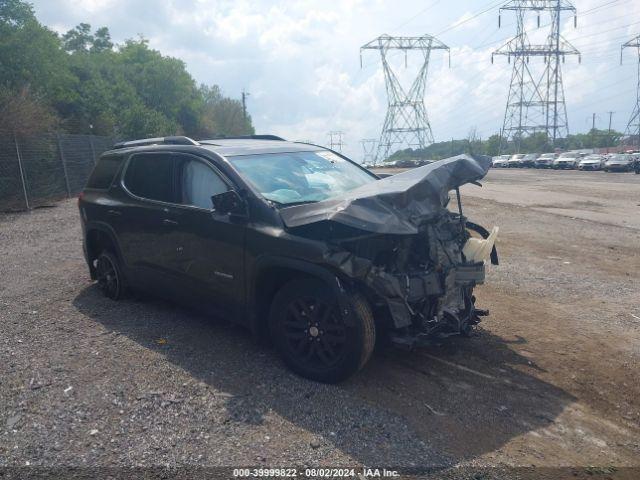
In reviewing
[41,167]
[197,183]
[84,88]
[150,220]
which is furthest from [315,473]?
[84,88]

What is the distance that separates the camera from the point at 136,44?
167ft

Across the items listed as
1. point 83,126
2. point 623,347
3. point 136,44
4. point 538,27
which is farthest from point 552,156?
point 623,347

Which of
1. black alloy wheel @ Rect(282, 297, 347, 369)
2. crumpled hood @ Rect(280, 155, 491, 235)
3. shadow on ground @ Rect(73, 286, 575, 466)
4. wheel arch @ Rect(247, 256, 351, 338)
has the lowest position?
shadow on ground @ Rect(73, 286, 575, 466)

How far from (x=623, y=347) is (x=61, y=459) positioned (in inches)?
186

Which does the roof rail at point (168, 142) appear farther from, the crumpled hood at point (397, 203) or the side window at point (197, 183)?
the crumpled hood at point (397, 203)

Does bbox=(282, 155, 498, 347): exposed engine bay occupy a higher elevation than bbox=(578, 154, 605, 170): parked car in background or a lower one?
higher

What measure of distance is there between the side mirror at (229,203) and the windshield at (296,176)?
0.21m

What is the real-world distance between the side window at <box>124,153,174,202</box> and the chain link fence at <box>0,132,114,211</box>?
493 inches

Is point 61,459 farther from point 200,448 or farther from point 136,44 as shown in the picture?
point 136,44

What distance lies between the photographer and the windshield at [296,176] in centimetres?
485

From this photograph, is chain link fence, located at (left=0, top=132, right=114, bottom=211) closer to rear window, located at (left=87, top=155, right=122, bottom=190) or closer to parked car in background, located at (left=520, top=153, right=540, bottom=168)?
rear window, located at (left=87, top=155, right=122, bottom=190)

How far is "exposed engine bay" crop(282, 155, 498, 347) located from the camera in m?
4.02

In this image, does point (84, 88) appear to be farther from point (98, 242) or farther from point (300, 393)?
point (300, 393)

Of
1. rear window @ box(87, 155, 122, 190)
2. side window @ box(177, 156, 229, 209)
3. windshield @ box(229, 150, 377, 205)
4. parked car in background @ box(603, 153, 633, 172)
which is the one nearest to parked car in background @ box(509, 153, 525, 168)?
parked car in background @ box(603, 153, 633, 172)
